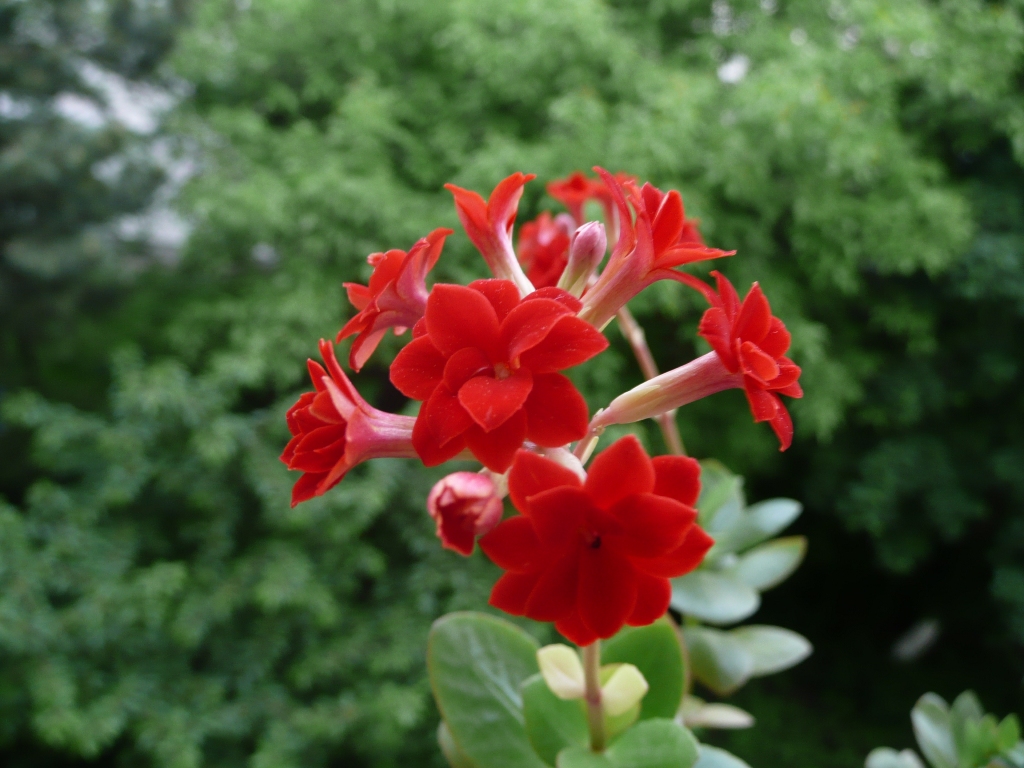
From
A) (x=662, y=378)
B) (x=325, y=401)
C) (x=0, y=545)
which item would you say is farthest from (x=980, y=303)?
(x=0, y=545)

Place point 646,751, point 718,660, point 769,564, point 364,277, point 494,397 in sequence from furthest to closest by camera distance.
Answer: point 364,277 < point 769,564 < point 718,660 < point 646,751 < point 494,397

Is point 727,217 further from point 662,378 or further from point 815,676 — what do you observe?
point 815,676

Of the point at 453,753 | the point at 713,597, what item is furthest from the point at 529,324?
the point at 713,597

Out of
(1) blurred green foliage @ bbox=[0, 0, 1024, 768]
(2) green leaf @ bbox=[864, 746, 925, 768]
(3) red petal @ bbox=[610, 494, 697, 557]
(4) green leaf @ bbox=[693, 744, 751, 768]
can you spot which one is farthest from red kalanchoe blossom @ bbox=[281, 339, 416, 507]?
(1) blurred green foliage @ bbox=[0, 0, 1024, 768]

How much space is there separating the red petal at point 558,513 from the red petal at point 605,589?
0.02 meters

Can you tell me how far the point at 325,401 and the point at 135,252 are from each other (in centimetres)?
252

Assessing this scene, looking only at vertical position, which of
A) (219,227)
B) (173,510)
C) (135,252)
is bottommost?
(173,510)

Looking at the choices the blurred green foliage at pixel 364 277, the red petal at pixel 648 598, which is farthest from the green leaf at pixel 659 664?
the blurred green foliage at pixel 364 277

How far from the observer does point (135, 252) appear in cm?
249

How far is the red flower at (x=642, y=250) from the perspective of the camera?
40 centimetres

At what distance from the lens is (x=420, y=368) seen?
0.36 metres

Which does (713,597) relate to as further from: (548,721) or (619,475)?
(619,475)

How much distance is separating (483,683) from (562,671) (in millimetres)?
88

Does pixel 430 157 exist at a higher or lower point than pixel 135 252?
higher
